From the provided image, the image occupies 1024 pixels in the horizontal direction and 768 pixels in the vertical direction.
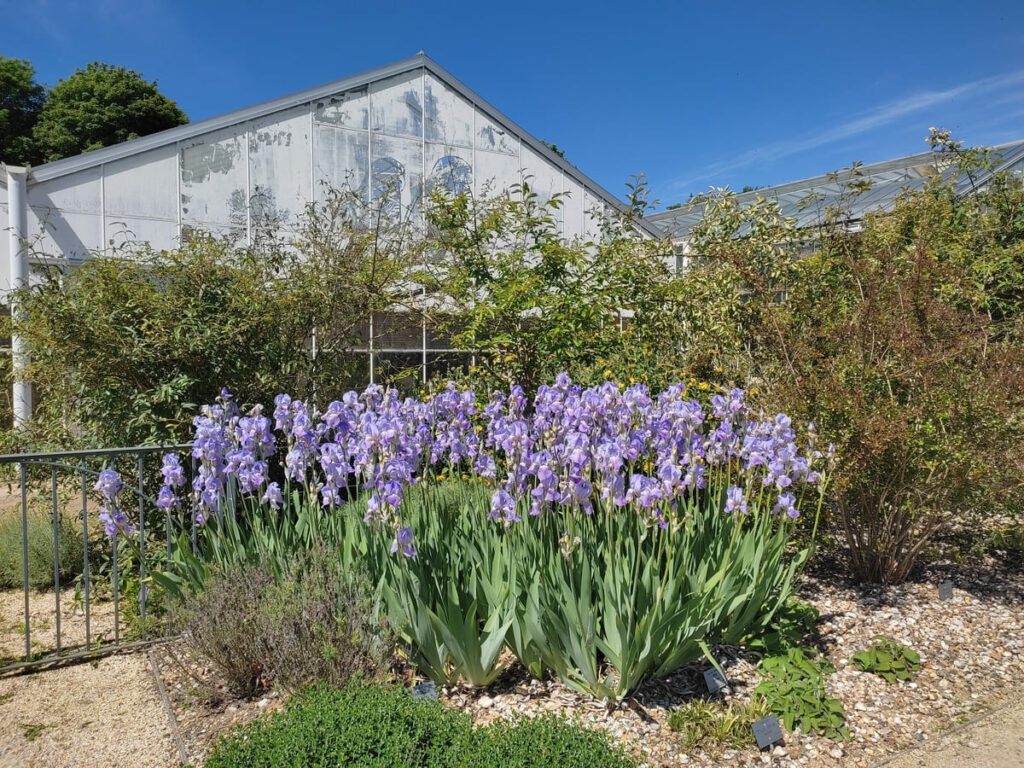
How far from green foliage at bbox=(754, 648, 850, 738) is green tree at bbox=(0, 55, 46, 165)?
78.1ft

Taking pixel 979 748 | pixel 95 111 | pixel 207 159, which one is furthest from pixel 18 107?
pixel 979 748

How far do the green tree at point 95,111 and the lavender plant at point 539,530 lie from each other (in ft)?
68.1

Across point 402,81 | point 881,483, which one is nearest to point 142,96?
point 402,81

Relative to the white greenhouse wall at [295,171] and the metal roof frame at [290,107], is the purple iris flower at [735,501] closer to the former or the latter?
the metal roof frame at [290,107]

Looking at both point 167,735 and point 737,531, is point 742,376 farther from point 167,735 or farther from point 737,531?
point 167,735

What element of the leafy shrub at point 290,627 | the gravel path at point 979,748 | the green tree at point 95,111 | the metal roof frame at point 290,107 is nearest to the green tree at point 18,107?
the green tree at point 95,111

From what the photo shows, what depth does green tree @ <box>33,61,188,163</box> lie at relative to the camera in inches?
795

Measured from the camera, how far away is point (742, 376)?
5.27m

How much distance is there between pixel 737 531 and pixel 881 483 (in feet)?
4.89

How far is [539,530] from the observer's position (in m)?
3.10

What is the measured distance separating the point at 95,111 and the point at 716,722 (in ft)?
78.9

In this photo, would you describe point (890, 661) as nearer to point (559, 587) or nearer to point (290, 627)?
point (559, 587)

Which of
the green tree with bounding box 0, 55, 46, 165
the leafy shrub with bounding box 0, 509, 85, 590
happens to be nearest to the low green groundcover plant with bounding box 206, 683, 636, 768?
the leafy shrub with bounding box 0, 509, 85, 590

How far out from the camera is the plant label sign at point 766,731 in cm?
267
